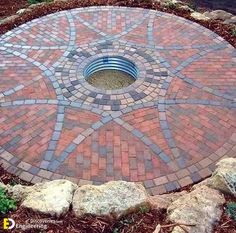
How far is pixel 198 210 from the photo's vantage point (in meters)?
4.77

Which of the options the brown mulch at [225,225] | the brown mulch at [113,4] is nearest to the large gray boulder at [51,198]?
the brown mulch at [225,225]

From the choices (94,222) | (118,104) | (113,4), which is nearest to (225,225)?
(94,222)

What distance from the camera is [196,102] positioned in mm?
7633

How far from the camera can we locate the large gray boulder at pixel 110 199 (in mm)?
4859

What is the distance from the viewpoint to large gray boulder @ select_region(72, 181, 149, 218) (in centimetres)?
486

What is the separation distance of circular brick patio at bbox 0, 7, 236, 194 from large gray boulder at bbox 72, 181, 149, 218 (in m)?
1.06

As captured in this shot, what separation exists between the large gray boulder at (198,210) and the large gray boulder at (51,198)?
133cm

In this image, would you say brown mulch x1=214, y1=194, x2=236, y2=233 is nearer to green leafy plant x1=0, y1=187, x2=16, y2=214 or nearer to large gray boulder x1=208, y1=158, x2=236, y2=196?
large gray boulder x1=208, y1=158, x2=236, y2=196

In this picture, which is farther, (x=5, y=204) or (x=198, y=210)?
(x=5, y=204)

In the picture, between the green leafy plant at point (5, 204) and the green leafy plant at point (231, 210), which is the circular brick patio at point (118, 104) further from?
the green leafy plant at point (231, 210)

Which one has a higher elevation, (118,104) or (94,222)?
(94,222)

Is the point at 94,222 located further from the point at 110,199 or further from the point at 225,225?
the point at 225,225

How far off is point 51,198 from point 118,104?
298cm

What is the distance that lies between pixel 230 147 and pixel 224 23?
4548mm
